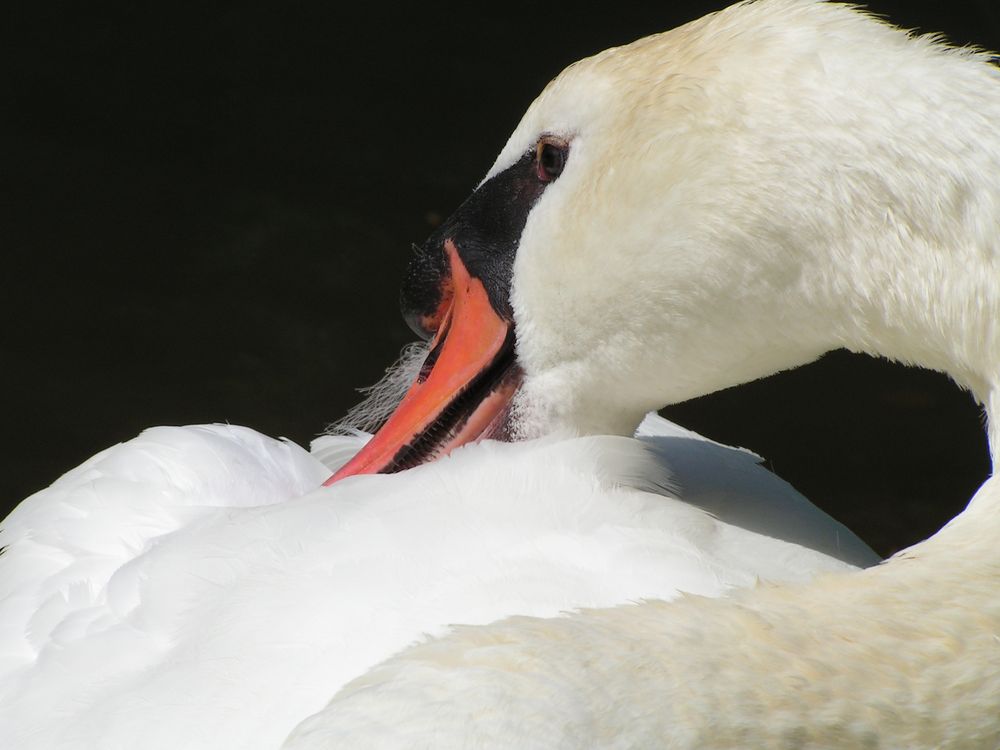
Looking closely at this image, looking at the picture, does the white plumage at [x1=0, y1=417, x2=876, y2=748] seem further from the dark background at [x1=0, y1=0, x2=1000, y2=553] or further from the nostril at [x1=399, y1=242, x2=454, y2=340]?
the dark background at [x1=0, y1=0, x2=1000, y2=553]

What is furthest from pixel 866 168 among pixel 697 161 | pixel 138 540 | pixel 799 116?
pixel 138 540

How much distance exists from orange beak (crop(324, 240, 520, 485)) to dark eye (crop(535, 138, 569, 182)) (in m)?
0.22

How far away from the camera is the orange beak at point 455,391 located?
2.33 meters

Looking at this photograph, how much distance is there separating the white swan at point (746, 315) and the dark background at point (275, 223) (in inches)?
77.7

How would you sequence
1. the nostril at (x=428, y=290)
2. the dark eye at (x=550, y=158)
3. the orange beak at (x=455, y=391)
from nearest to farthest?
1. the dark eye at (x=550, y=158)
2. the orange beak at (x=455, y=391)
3. the nostril at (x=428, y=290)

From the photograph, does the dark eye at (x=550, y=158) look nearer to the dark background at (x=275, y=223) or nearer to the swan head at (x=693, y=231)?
the swan head at (x=693, y=231)

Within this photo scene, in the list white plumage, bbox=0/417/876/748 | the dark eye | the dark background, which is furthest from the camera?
the dark background

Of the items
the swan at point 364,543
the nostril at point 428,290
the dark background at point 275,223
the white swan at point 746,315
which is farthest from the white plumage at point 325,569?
the dark background at point 275,223

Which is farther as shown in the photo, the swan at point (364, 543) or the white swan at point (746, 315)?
the swan at point (364, 543)

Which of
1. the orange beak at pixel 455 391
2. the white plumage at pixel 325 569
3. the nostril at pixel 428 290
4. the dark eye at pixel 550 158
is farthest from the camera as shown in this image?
the nostril at pixel 428 290

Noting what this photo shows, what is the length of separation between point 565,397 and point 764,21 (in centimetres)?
64

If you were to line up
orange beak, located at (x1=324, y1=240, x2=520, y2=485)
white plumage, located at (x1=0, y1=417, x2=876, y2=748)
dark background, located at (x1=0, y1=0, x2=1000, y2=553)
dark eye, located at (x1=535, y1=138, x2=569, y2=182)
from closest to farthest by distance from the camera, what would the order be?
white plumage, located at (x1=0, y1=417, x2=876, y2=748)
dark eye, located at (x1=535, y1=138, x2=569, y2=182)
orange beak, located at (x1=324, y1=240, x2=520, y2=485)
dark background, located at (x1=0, y1=0, x2=1000, y2=553)

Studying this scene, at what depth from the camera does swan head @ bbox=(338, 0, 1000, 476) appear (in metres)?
1.81

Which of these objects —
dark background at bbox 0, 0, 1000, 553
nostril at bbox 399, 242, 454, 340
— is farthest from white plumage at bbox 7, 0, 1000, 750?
dark background at bbox 0, 0, 1000, 553
